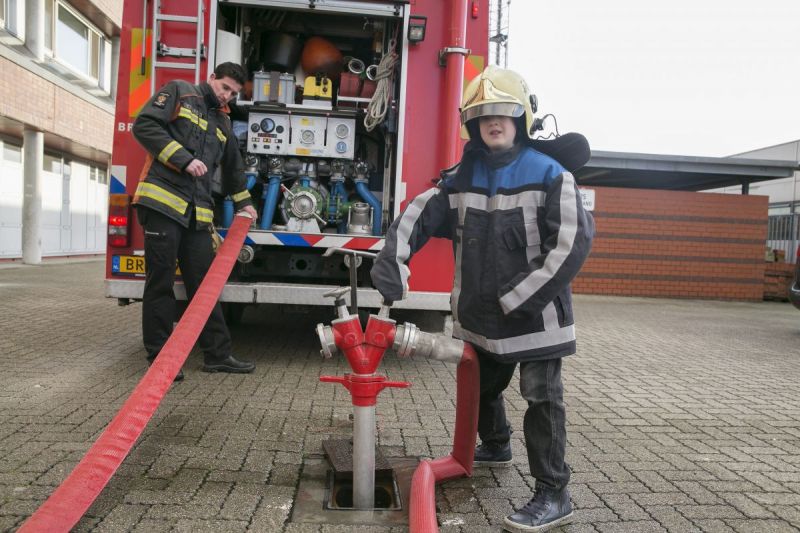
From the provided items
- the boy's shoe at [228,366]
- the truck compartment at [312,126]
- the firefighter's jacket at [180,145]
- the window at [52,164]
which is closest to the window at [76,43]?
the window at [52,164]

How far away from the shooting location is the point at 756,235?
14078mm

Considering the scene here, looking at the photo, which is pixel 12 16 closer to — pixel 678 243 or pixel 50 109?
pixel 50 109

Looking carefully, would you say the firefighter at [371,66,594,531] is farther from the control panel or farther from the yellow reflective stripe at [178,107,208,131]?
the control panel

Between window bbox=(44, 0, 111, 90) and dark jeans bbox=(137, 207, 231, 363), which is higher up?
window bbox=(44, 0, 111, 90)

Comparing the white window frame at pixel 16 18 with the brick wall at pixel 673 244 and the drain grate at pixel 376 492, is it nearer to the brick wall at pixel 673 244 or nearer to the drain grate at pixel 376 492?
the brick wall at pixel 673 244

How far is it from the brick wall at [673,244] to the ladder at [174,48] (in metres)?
10.2

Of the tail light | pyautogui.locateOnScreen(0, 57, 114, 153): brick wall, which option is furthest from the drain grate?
pyautogui.locateOnScreen(0, 57, 114, 153): brick wall

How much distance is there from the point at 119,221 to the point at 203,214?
82 centimetres

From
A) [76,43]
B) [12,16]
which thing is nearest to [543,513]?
[12,16]

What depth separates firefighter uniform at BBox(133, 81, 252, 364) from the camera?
14.1 feet

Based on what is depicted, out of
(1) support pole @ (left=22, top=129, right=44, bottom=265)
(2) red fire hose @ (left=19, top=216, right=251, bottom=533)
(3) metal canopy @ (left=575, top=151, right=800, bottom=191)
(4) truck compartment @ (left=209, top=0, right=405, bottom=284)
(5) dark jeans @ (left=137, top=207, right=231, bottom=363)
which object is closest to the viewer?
(2) red fire hose @ (left=19, top=216, right=251, bottom=533)

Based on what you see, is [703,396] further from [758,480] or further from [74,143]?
[74,143]

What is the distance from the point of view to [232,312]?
260 inches

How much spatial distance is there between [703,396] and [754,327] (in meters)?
5.29
